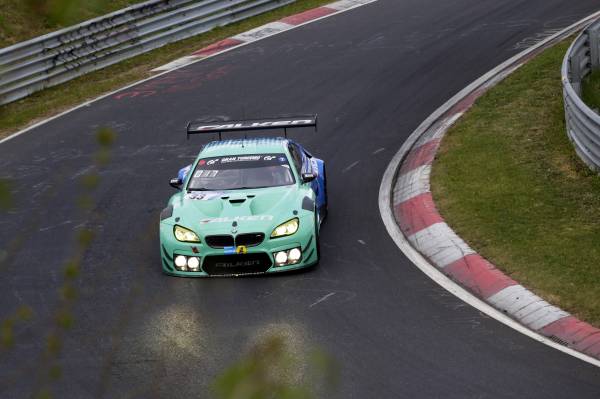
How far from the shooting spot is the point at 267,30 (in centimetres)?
2330

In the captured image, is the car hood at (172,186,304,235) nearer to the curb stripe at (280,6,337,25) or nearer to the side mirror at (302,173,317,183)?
the side mirror at (302,173,317,183)

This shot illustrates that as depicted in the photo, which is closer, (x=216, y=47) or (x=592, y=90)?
(x=592, y=90)

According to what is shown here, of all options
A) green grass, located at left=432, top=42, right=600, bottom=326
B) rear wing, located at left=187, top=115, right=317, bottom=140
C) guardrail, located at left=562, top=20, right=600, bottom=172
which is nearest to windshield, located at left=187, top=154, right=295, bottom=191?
rear wing, located at left=187, top=115, right=317, bottom=140

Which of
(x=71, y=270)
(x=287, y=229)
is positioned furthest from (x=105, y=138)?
(x=287, y=229)

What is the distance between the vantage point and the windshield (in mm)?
11516

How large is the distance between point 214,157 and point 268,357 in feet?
32.8

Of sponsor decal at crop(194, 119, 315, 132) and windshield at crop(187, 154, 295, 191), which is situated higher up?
sponsor decal at crop(194, 119, 315, 132)

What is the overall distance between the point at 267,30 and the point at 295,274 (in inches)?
527

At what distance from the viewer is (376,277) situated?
1055cm

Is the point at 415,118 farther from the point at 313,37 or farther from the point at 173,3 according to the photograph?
the point at 173,3

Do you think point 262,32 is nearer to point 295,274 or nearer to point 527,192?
point 527,192

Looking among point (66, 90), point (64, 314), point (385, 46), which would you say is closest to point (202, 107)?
point (66, 90)

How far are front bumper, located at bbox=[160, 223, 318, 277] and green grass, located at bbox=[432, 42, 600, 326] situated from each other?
1.91m

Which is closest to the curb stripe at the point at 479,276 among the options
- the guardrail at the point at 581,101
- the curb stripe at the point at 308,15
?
the guardrail at the point at 581,101
